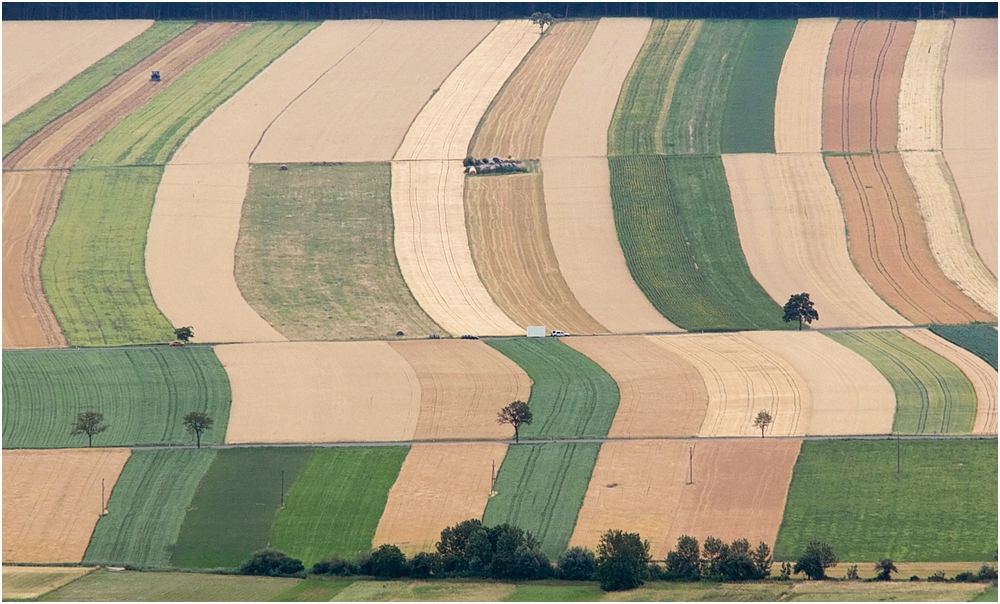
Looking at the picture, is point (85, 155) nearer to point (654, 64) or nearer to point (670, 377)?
point (654, 64)

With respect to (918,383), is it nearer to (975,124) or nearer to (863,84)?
(975,124)

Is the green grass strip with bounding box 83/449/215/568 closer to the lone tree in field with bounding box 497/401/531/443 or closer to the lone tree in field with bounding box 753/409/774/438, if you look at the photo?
the lone tree in field with bounding box 497/401/531/443

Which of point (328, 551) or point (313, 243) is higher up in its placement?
point (313, 243)

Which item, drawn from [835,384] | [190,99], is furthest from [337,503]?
[190,99]

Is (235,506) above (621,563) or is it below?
above

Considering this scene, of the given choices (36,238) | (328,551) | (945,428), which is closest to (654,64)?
(36,238)

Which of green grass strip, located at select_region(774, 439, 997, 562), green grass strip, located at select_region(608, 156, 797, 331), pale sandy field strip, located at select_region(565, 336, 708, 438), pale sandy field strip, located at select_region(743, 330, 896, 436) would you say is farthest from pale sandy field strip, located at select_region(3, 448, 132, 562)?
green grass strip, located at select_region(608, 156, 797, 331)

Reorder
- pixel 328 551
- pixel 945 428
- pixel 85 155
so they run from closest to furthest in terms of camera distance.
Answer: pixel 328 551, pixel 945 428, pixel 85 155
